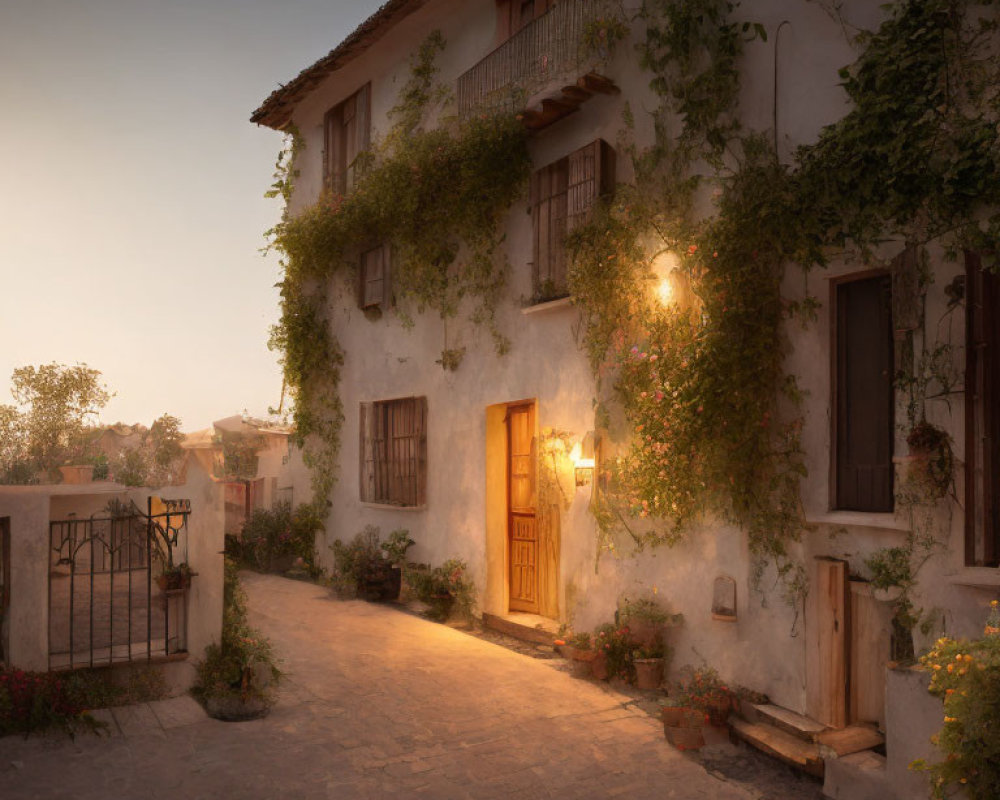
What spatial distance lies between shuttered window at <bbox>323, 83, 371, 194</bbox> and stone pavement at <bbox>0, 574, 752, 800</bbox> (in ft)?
26.7

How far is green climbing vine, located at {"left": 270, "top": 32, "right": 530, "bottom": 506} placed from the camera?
31.1ft

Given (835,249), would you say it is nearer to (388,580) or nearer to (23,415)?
(388,580)

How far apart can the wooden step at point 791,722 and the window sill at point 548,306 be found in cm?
421

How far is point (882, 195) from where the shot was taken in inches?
206

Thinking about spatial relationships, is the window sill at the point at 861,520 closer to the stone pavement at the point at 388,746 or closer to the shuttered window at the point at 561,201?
the stone pavement at the point at 388,746

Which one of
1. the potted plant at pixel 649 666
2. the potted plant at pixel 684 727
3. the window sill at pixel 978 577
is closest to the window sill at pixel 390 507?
the potted plant at pixel 649 666

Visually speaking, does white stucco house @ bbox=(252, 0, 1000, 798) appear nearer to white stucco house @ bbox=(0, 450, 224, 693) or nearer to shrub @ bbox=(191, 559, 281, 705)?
shrub @ bbox=(191, 559, 281, 705)

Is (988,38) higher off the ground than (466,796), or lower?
higher

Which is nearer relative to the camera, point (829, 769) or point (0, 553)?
point (829, 769)

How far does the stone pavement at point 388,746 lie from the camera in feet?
16.3

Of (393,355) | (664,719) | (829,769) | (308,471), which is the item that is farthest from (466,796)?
(308,471)

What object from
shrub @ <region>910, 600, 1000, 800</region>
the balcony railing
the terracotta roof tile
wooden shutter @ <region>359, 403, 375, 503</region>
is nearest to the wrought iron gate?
wooden shutter @ <region>359, 403, 375, 503</region>

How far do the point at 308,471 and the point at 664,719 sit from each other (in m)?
9.29

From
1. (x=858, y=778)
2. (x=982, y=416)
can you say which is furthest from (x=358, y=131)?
(x=858, y=778)
